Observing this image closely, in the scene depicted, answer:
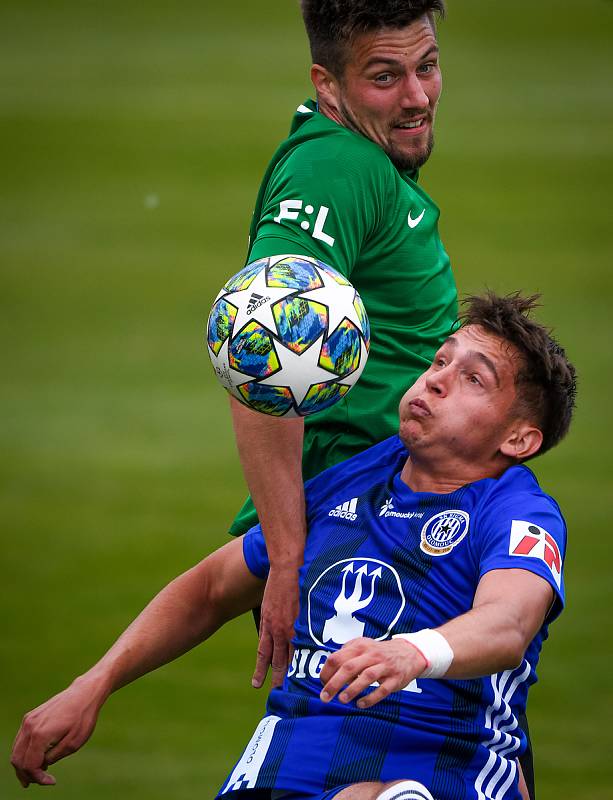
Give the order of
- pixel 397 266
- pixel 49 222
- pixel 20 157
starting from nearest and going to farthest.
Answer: pixel 397 266, pixel 49 222, pixel 20 157

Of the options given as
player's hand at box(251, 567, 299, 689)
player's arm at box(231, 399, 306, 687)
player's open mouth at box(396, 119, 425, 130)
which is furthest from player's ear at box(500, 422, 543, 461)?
player's open mouth at box(396, 119, 425, 130)

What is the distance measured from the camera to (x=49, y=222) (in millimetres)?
10234

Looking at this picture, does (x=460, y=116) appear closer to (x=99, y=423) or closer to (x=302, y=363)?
(x=99, y=423)

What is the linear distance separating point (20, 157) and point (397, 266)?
813cm

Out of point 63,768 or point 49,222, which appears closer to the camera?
point 63,768

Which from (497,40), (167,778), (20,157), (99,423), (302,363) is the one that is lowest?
(167,778)

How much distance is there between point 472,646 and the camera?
268 centimetres

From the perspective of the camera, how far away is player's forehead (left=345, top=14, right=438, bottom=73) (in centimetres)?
348

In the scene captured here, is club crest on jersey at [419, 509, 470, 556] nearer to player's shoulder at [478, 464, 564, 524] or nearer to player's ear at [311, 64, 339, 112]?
player's shoulder at [478, 464, 564, 524]

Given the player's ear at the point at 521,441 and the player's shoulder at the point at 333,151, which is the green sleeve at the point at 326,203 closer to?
the player's shoulder at the point at 333,151

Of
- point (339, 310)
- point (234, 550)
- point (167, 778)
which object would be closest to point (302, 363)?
point (339, 310)

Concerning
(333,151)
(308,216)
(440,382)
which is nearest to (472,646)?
(440,382)

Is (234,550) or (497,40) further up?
(497,40)

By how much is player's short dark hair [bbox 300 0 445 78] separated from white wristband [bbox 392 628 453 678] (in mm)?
1616
